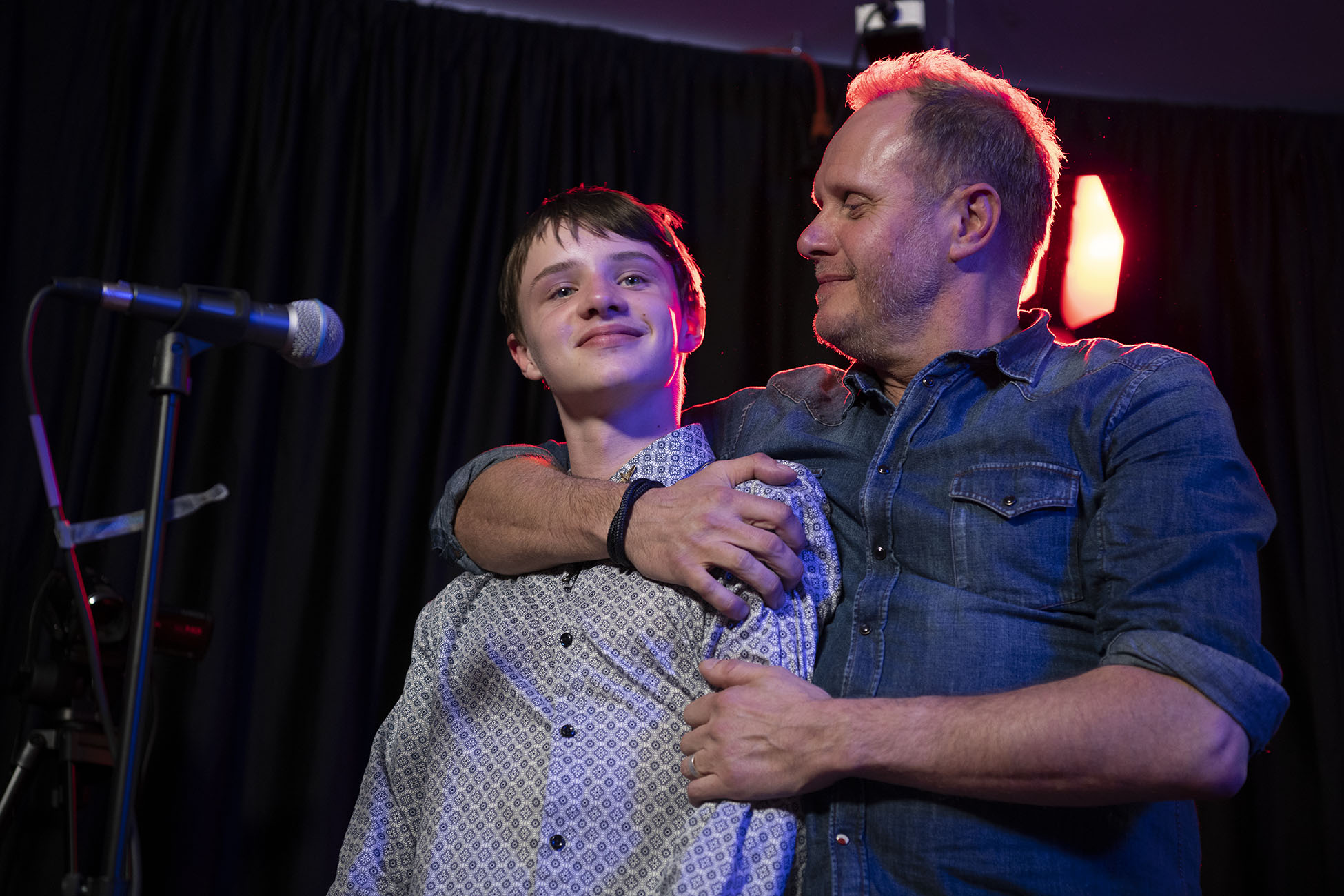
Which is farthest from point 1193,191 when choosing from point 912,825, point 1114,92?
point 912,825

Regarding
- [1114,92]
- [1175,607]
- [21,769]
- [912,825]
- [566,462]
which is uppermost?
[1114,92]

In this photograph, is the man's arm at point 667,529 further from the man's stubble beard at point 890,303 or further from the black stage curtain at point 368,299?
the black stage curtain at point 368,299

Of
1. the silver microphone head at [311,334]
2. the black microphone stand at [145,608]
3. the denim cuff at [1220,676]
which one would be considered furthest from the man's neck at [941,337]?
the black microphone stand at [145,608]

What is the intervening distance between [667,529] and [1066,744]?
0.58 metres

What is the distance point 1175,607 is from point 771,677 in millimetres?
505

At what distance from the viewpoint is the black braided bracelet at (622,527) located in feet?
4.97

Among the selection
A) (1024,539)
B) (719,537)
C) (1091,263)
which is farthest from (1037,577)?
(1091,263)

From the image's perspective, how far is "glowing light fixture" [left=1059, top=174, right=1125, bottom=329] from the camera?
3.01 m

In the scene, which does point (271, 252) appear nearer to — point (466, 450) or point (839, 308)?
point (466, 450)

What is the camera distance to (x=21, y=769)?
187cm

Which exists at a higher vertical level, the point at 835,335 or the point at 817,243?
the point at 817,243

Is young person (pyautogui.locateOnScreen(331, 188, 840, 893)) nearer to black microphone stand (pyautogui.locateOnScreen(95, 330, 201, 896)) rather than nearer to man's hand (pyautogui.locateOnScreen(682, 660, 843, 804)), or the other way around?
man's hand (pyautogui.locateOnScreen(682, 660, 843, 804))

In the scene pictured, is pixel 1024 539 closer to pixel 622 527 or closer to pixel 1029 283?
pixel 622 527

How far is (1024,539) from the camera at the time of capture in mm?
1458
